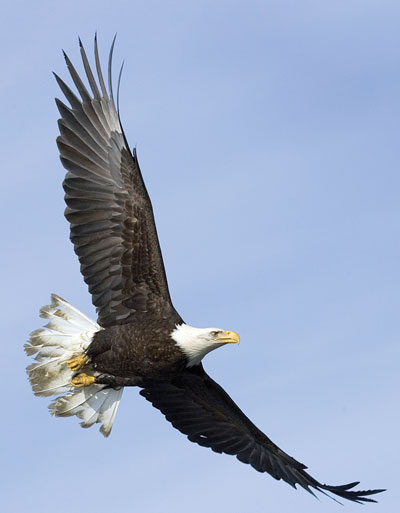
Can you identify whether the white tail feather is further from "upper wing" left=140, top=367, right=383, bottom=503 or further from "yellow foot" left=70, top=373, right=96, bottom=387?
"upper wing" left=140, top=367, right=383, bottom=503

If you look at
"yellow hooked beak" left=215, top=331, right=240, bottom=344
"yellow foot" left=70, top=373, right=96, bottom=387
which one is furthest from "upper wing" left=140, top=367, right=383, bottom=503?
"yellow hooked beak" left=215, top=331, right=240, bottom=344

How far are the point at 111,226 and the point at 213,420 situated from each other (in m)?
2.47

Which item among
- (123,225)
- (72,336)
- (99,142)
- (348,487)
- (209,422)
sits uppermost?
(99,142)

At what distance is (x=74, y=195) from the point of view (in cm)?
1332

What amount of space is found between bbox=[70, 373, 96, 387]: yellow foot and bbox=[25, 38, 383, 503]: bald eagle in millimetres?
10

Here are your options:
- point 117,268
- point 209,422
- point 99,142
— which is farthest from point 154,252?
point 209,422

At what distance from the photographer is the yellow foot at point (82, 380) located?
13.7 metres

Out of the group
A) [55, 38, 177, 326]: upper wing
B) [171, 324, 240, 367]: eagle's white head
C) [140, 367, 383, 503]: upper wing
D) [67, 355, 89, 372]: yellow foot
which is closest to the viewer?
[171, 324, 240, 367]: eagle's white head

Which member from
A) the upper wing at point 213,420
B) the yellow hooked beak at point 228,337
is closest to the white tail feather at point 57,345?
the upper wing at point 213,420

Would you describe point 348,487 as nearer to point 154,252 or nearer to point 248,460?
point 248,460

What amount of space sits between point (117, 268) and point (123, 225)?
1.40 feet

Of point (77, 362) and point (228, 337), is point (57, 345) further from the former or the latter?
point (228, 337)

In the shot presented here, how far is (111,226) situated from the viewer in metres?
13.3

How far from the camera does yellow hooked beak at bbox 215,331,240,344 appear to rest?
42.7 ft
